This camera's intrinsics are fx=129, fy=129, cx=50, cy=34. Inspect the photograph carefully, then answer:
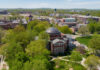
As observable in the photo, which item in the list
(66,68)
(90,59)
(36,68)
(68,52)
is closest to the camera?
(36,68)

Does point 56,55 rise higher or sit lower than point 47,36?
lower

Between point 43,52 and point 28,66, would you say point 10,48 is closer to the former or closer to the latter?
point 43,52

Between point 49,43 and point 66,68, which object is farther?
point 49,43

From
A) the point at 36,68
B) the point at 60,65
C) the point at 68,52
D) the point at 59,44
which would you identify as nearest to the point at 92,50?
the point at 68,52

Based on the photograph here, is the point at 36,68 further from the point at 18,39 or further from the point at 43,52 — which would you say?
the point at 18,39

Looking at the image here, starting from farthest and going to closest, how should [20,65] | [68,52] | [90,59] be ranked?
1. [68,52]
2. [90,59]
3. [20,65]

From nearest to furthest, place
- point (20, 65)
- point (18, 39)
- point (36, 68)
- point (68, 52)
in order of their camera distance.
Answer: point (36, 68) → point (20, 65) → point (18, 39) → point (68, 52)

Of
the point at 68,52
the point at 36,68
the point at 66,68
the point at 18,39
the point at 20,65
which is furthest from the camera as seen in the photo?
the point at 68,52

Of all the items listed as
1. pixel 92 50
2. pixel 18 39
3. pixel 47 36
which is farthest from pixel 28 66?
pixel 92 50

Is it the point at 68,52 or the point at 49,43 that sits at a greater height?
the point at 49,43
